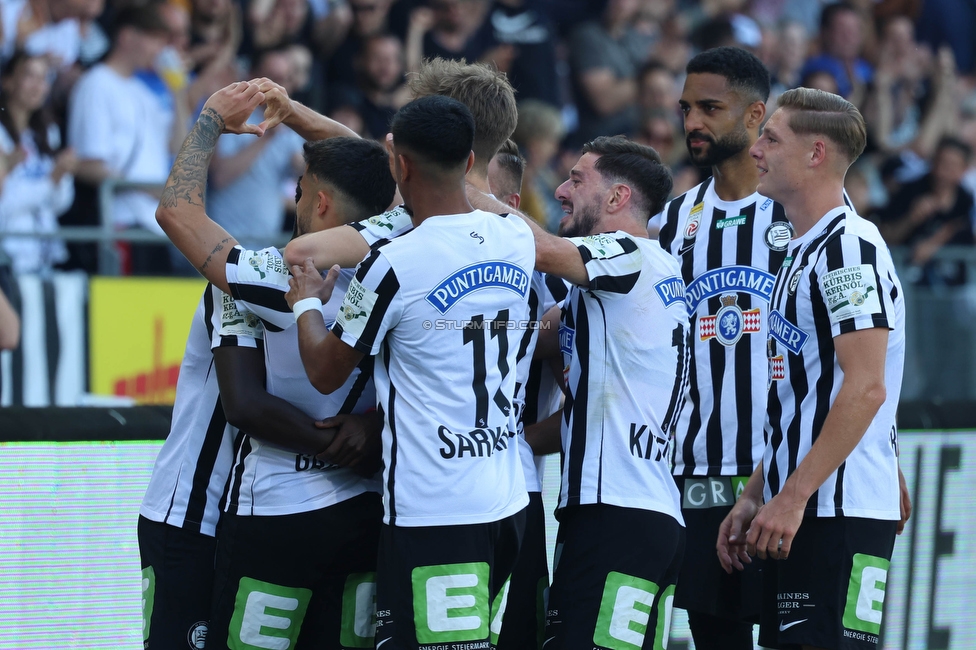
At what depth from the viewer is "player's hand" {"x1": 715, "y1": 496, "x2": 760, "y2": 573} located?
13.3ft

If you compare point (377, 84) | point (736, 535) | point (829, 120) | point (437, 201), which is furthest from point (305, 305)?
point (377, 84)

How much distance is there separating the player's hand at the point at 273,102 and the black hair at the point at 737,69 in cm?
173

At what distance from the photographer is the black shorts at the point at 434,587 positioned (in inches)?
132

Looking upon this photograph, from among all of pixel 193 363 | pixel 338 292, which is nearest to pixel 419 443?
A: pixel 338 292

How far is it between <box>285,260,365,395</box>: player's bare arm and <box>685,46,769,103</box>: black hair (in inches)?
80.9

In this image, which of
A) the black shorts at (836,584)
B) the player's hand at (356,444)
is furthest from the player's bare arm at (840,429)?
the player's hand at (356,444)

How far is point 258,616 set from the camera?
11.8 ft

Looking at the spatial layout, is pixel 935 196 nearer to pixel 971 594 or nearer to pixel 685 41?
pixel 685 41

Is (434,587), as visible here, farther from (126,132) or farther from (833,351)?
(126,132)

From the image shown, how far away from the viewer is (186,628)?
3.79m

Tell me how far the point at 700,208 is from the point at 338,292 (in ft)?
5.77

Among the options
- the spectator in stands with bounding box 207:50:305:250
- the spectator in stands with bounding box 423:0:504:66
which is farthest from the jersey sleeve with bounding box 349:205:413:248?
the spectator in stands with bounding box 423:0:504:66

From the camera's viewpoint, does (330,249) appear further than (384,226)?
No

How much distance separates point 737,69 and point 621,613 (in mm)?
2301
